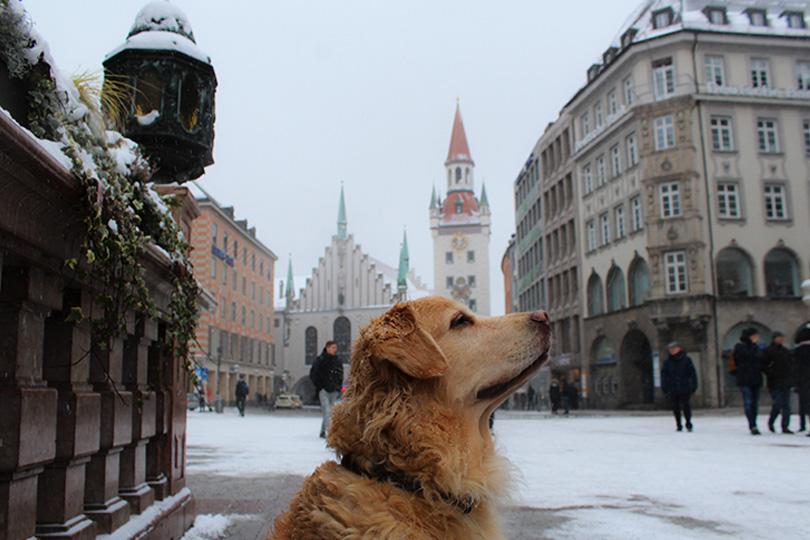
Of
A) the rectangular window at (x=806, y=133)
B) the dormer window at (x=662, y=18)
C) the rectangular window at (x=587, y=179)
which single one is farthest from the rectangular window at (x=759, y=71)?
the rectangular window at (x=587, y=179)

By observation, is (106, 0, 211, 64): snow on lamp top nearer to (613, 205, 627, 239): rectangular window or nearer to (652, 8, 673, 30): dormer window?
(613, 205, 627, 239): rectangular window

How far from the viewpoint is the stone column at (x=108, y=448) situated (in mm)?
2924

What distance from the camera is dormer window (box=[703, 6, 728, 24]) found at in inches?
1341

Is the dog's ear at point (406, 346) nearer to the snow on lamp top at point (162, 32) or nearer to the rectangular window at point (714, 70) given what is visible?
the snow on lamp top at point (162, 32)

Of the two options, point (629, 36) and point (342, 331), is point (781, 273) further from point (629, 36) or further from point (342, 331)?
point (342, 331)

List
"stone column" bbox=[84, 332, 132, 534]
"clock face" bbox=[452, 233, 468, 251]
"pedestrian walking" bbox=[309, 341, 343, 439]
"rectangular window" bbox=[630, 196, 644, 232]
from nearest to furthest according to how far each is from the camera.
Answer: "stone column" bbox=[84, 332, 132, 534] < "pedestrian walking" bbox=[309, 341, 343, 439] < "rectangular window" bbox=[630, 196, 644, 232] < "clock face" bbox=[452, 233, 468, 251]

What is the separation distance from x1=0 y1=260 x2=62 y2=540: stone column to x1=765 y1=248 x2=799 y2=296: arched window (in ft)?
110

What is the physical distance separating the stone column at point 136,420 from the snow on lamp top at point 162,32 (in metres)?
1.79

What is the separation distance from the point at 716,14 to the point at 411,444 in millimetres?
37968

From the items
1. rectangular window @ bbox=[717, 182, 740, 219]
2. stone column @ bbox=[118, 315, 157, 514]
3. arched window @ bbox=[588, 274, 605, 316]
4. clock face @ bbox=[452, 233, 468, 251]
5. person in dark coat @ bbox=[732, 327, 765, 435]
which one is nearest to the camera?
stone column @ bbox=[118, 315, 157, 514]

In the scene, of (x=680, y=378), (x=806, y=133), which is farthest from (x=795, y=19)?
(x=680, y=378)

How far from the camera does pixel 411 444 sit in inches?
95.7

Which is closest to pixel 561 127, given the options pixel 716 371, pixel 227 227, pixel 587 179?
pixel 587 179

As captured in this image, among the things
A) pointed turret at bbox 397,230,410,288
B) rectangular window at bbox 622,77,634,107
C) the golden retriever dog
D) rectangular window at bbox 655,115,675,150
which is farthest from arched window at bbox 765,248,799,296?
pointed turret at bbox 397,230,410,288
